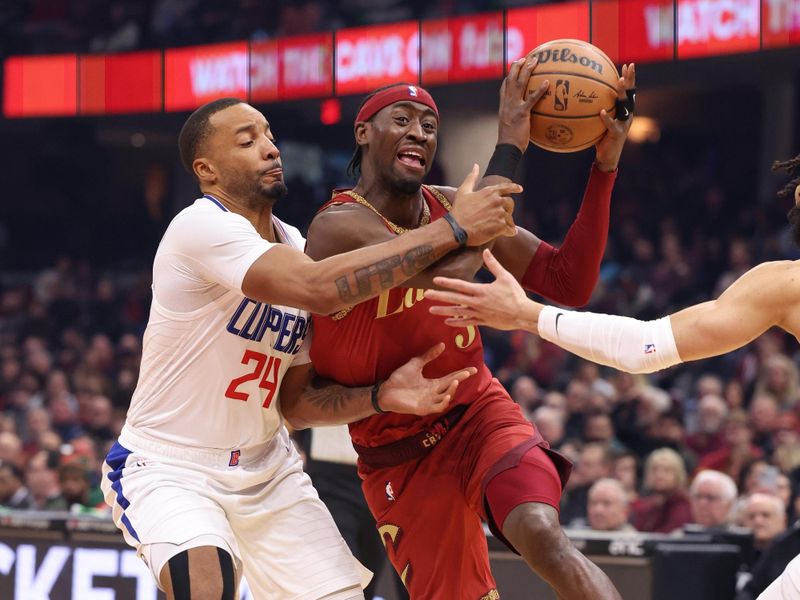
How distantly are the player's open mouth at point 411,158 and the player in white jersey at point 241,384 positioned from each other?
1.20 ft

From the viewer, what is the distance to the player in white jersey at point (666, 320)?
11.9 feet

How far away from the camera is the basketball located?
438 cm

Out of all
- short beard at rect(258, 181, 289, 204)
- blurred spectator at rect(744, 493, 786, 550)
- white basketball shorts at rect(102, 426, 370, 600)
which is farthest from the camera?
blurred spectator at rect(744, 493, 786, 550)

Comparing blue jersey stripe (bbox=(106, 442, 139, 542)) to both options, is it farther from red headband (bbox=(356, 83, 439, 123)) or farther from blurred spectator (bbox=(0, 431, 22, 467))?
blurred spectator (bbox=(0, 431, 22, 467))

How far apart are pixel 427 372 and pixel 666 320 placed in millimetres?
969

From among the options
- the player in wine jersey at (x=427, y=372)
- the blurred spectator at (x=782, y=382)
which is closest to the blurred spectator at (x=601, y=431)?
the blurred spectator at (x=782, y=382)

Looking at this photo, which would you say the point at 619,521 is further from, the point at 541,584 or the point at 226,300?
the point at 226,300

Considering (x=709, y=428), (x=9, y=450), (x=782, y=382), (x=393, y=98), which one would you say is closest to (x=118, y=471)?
(x=393, y=98)

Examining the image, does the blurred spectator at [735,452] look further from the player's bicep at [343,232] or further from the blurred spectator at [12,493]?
the blurred spectator at [12,493]

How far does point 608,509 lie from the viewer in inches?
293

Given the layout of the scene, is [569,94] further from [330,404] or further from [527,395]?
[527,395]

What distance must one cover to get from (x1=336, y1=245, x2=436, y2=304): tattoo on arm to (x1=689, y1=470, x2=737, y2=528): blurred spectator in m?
3.89

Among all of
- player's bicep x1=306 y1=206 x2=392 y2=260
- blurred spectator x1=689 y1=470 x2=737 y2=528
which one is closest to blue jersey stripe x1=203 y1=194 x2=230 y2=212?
player's bicep x1=306 y1=206 x2=392 y2=260

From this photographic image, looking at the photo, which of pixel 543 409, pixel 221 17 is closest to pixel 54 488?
pixel 543 409
